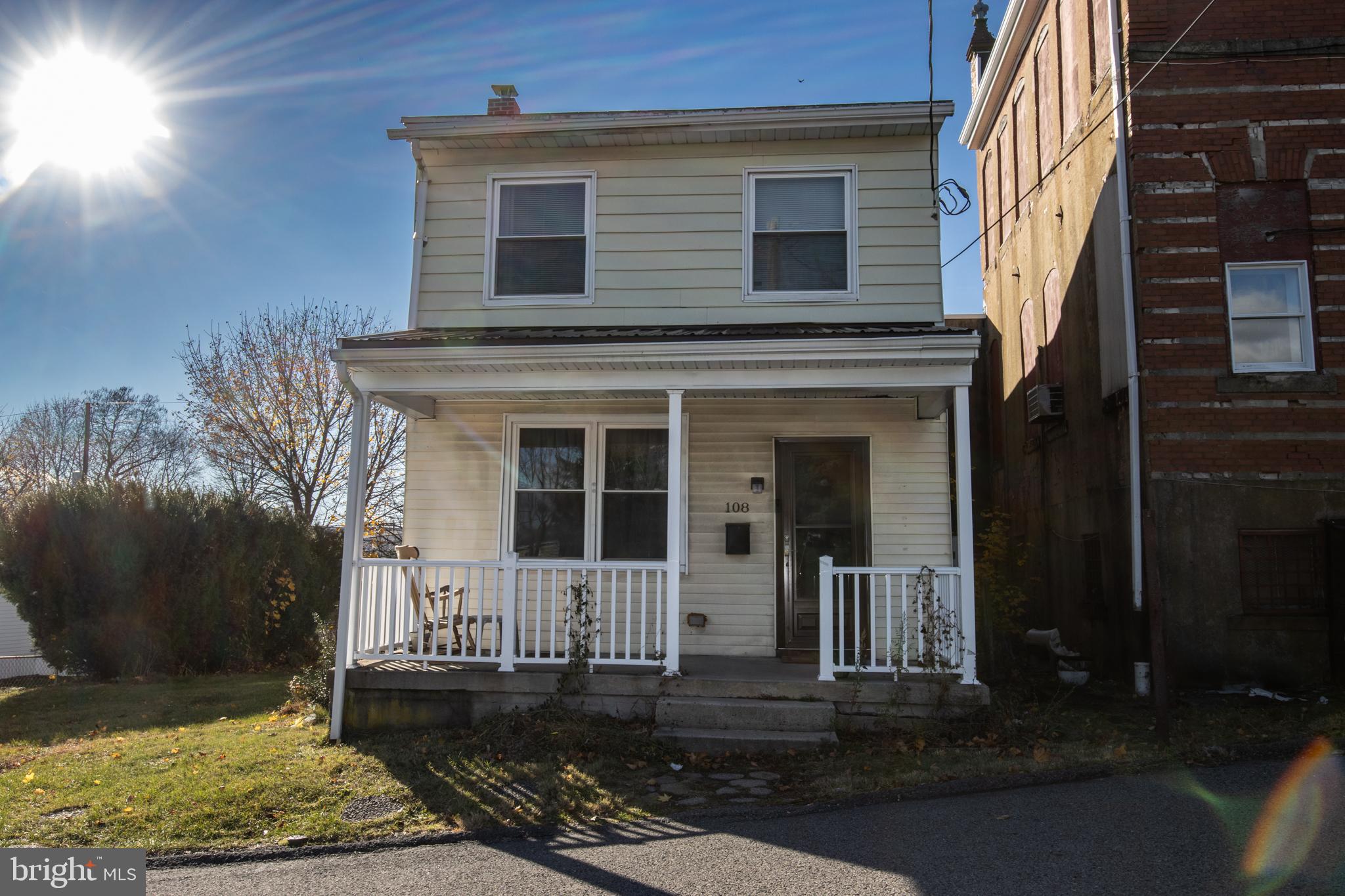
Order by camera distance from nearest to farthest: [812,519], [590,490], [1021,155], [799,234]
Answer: [812,519], [590,490], [799,234], [1021,155]

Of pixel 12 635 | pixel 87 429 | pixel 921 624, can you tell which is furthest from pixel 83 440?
pixel 921 624

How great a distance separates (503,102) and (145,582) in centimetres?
773

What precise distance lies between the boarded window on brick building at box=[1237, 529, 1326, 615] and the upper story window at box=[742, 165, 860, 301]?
13.9 feet

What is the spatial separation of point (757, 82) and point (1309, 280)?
543 centimetres

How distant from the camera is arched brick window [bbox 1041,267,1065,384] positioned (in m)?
11.3

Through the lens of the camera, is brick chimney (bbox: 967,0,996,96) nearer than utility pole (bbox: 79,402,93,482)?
Yes

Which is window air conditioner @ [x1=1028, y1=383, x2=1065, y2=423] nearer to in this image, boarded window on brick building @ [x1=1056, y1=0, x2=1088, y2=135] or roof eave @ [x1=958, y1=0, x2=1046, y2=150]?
boarded window on brick building @ [x1=1056, y1=0, x2=1088, y2=135]

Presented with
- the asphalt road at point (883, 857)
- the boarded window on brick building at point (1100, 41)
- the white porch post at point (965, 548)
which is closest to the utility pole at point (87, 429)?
the asphalt road at point (883, 857)

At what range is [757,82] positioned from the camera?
8742mm

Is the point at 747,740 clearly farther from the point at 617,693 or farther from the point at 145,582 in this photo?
the point at 145,582

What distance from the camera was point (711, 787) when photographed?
5414 millimetres

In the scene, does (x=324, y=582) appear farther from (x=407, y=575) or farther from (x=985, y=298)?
(x=985, y=298)

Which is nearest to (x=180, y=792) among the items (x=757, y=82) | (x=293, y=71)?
(x=293, y=71)

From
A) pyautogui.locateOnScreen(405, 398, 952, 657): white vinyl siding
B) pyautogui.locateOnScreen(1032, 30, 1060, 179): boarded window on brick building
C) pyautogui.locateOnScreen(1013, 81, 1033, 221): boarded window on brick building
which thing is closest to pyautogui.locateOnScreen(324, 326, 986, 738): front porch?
pyautogui.locateOnScreen(405, 398, 952, 657): white vinyl siding
